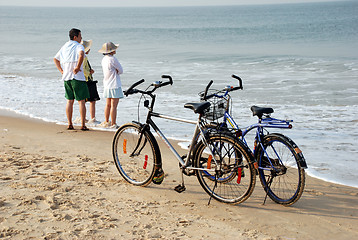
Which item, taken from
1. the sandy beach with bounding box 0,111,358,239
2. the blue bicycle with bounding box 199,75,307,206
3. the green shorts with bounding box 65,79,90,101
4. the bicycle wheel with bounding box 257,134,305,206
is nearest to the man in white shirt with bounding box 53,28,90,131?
the green shorts with bounding box 65,79,90,101

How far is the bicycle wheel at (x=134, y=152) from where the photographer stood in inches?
211

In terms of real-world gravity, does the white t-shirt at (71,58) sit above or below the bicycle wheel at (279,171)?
above

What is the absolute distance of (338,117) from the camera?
34.0ft

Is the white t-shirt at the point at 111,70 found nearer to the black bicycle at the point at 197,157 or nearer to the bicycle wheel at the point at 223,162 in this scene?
the black bicycle at the point at 197,157

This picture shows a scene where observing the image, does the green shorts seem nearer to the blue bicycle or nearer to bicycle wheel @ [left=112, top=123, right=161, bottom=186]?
bicycle wheel @ [left=112, top=123, right=161, bottom=186]

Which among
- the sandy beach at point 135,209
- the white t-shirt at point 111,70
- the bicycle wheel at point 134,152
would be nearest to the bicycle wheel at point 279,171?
the sandy beach at point 135,209

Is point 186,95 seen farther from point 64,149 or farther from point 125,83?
point 64,149

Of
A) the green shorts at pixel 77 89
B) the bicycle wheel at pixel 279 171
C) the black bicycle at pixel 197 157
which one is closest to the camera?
the bicycle wheel at pixel 279 171

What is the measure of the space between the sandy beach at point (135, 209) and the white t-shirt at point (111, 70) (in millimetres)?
2539

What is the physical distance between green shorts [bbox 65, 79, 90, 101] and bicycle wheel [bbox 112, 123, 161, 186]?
115 inches

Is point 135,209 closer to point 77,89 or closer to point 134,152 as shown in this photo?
point 134,152

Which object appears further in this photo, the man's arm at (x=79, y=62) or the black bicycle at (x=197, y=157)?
the man's arm at (x=79, y=62)

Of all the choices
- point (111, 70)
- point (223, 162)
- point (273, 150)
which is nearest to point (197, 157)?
point (223, 162)

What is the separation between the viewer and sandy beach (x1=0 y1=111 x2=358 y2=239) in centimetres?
419
